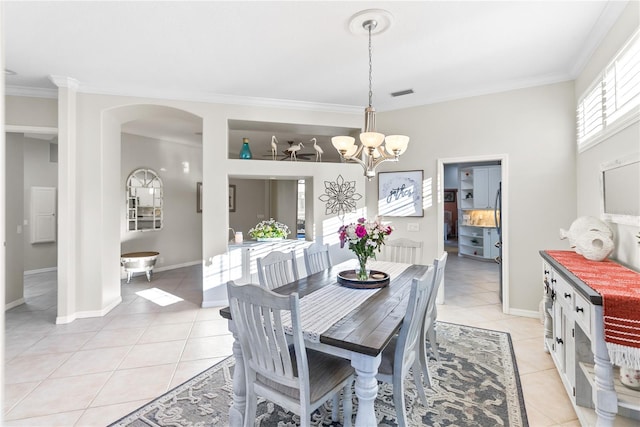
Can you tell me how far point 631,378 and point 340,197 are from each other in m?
3.50

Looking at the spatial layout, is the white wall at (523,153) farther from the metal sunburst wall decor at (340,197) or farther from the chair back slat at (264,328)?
the chair back slat at (264,328)

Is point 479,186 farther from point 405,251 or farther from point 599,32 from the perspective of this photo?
point 599,32

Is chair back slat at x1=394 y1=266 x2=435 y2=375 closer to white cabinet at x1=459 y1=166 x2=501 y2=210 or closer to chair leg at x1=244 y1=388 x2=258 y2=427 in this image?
chair leg at x1=244 y1=388 x2=258 y2=427

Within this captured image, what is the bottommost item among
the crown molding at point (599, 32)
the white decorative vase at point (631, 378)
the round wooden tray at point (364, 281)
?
the white decorative vase at point (631, 378)

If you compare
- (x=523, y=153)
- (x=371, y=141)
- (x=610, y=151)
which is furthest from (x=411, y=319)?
(x=523, y=153)

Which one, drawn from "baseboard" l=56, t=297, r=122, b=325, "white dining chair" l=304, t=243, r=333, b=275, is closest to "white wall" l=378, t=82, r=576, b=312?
"white dining chair" l=304, t=243, r=333, b=275

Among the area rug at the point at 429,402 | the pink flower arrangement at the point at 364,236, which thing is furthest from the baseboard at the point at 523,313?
the pink flower arrangement at the point at 364,236

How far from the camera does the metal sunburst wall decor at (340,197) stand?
466cm

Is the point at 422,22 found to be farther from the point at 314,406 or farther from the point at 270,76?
the point at 314,406

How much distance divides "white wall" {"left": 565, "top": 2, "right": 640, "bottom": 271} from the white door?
8.86m

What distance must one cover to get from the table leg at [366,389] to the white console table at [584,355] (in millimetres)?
1148

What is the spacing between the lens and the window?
2.12 m

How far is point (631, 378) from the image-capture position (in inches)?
66.9

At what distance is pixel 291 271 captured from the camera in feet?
9.64
